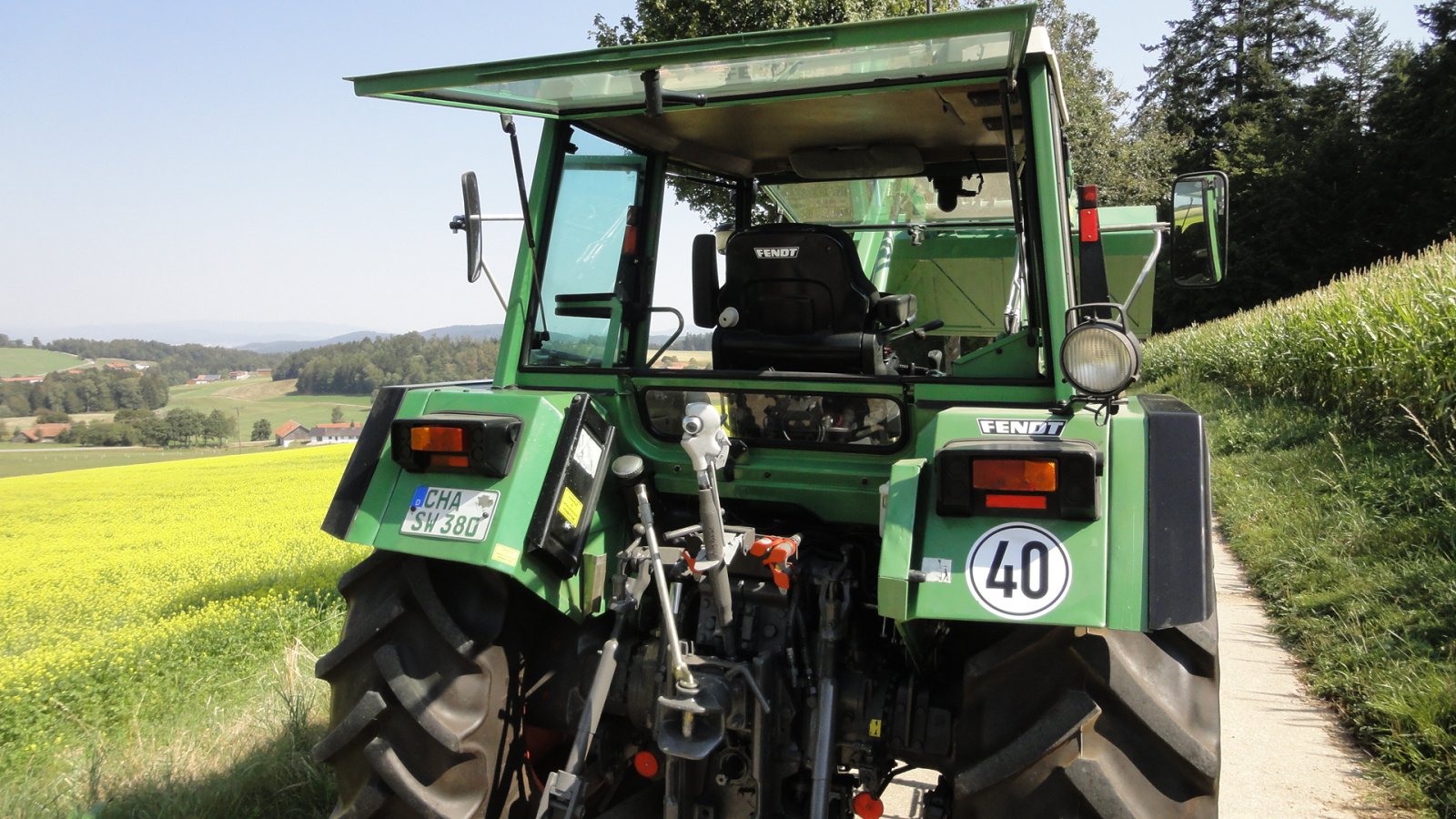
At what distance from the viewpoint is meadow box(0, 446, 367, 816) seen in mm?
3346

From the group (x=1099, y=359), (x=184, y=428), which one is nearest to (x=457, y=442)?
(x=1099, y=359)

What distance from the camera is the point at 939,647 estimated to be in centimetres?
254

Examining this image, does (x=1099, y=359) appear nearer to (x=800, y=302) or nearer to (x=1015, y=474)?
(x=1015, y=474)

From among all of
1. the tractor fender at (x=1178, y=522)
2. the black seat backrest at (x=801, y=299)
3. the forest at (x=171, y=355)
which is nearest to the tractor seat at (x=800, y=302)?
the black seat backrest at (x=801, y=299)

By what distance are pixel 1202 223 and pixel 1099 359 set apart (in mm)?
1099

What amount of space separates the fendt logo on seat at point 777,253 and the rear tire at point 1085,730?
131cm

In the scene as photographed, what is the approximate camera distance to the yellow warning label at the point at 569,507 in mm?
2521

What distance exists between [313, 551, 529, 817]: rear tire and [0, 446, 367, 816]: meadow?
1.07m

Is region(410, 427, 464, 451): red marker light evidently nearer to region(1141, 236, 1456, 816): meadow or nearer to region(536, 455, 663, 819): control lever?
region(536, 455, 663, 819): control lever

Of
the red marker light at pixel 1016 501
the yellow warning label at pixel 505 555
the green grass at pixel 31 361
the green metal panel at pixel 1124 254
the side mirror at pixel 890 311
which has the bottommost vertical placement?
the yellow warning label at pixel 505 555

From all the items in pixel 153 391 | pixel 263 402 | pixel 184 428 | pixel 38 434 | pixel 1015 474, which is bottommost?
pixel 38 434

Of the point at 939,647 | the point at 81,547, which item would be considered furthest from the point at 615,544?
the point at 81,547

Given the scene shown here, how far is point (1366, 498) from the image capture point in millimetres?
6129

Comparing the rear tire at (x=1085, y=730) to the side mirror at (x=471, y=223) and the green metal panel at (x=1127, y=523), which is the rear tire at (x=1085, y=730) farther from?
the side mirror at (x=471, y=223)
